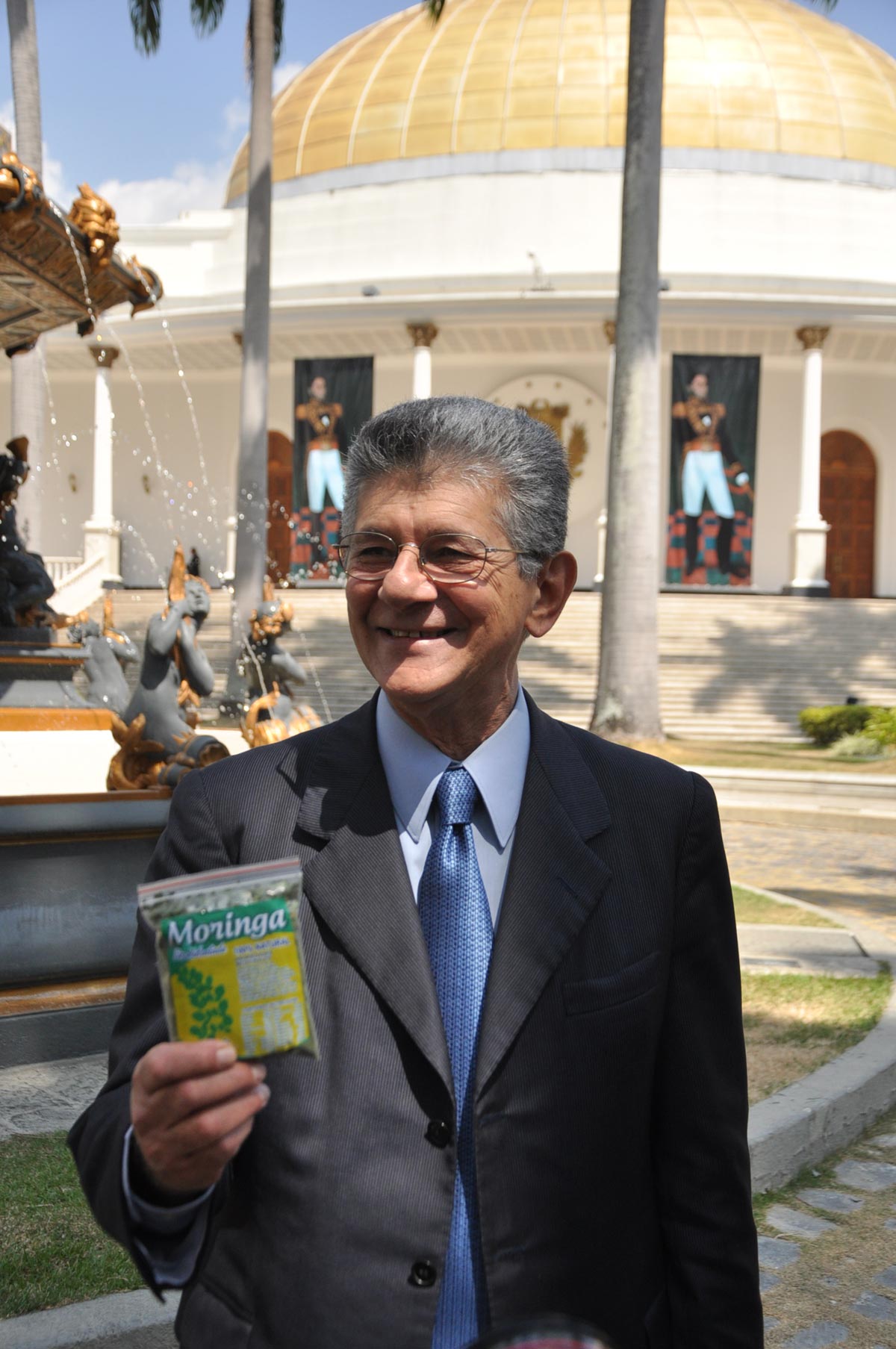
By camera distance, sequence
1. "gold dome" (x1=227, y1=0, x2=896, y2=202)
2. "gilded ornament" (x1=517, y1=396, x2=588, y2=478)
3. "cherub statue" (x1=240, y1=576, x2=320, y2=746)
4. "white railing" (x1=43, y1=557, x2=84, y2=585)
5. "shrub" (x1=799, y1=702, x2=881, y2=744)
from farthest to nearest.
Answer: "gold dome" (x1=227, y1=0, x2=896, y2=202), "gilded ornament" (x1=517, y1=396, x2=588, y2=478), "white railing" (x1=43, y1=557, x2=84, y2=585), "shrub" (x1=799, y1=702, x2=881, y2=744), "cherub statue" (x1=240, y1=576, x2=320, y2=746)

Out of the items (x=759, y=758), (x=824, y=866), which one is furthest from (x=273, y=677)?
(x=759, y=758)

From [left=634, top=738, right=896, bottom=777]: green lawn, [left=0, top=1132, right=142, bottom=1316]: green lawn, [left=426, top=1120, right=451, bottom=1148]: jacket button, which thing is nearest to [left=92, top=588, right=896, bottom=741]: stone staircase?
[left=634, top=738, right=896, bottom=777]: green lawn

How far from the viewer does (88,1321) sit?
2.91 metres

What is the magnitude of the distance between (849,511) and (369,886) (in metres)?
32.7

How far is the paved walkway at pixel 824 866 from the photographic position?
28.1 feet

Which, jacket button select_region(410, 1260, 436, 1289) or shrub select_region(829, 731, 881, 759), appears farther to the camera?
shrub select_region(829, 731, 881, 759)

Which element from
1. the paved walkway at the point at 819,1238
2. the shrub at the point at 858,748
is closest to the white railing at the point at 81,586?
the shrub at the point at 858,748

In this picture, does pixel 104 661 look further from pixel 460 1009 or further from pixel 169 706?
pixel 460 1009

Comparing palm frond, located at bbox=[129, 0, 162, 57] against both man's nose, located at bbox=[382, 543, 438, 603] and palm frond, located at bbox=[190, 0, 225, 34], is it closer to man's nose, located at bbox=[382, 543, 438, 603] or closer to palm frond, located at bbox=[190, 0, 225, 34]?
palm frond, located at bbox=[190, 0, 225, 34]

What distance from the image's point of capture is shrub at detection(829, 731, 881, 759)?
54.1 feet

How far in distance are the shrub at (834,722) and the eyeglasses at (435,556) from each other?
1658 centimetres

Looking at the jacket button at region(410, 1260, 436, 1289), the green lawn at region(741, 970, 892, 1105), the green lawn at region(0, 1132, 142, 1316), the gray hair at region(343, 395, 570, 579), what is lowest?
the green lawn at region(741, 970, 892, 1105)

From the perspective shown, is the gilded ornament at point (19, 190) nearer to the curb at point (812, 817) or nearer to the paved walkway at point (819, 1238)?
the paved walkway at point (819, 1238)

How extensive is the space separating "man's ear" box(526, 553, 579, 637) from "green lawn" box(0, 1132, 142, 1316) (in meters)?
2.00
